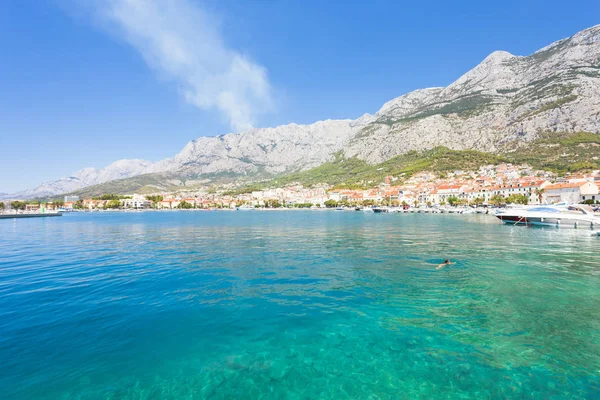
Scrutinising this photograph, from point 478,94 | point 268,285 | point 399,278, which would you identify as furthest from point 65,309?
point 478,94

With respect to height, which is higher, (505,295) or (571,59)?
(571,59)

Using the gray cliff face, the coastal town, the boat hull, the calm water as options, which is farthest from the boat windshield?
the gray cliff face

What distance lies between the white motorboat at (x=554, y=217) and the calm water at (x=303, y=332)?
33.8 metres

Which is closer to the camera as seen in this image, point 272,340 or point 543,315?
point 272,340

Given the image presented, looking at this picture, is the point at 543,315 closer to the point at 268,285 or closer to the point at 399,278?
the point at 399,278

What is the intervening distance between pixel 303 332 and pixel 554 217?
171 ft

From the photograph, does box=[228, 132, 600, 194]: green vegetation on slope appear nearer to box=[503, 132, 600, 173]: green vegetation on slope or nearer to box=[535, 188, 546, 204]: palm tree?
box=[503, 132, 600, 173]: green vegetation on slope

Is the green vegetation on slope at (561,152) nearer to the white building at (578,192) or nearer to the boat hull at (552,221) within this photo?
the white building at (578,192)

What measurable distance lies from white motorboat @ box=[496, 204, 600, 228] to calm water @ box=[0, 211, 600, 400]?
33793mm

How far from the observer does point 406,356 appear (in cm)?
762

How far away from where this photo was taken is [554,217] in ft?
147

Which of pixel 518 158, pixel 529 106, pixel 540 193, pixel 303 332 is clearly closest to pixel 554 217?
pixel 303 332

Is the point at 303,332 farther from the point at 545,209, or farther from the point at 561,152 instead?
the point at 561,152

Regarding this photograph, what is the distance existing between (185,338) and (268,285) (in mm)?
5853
